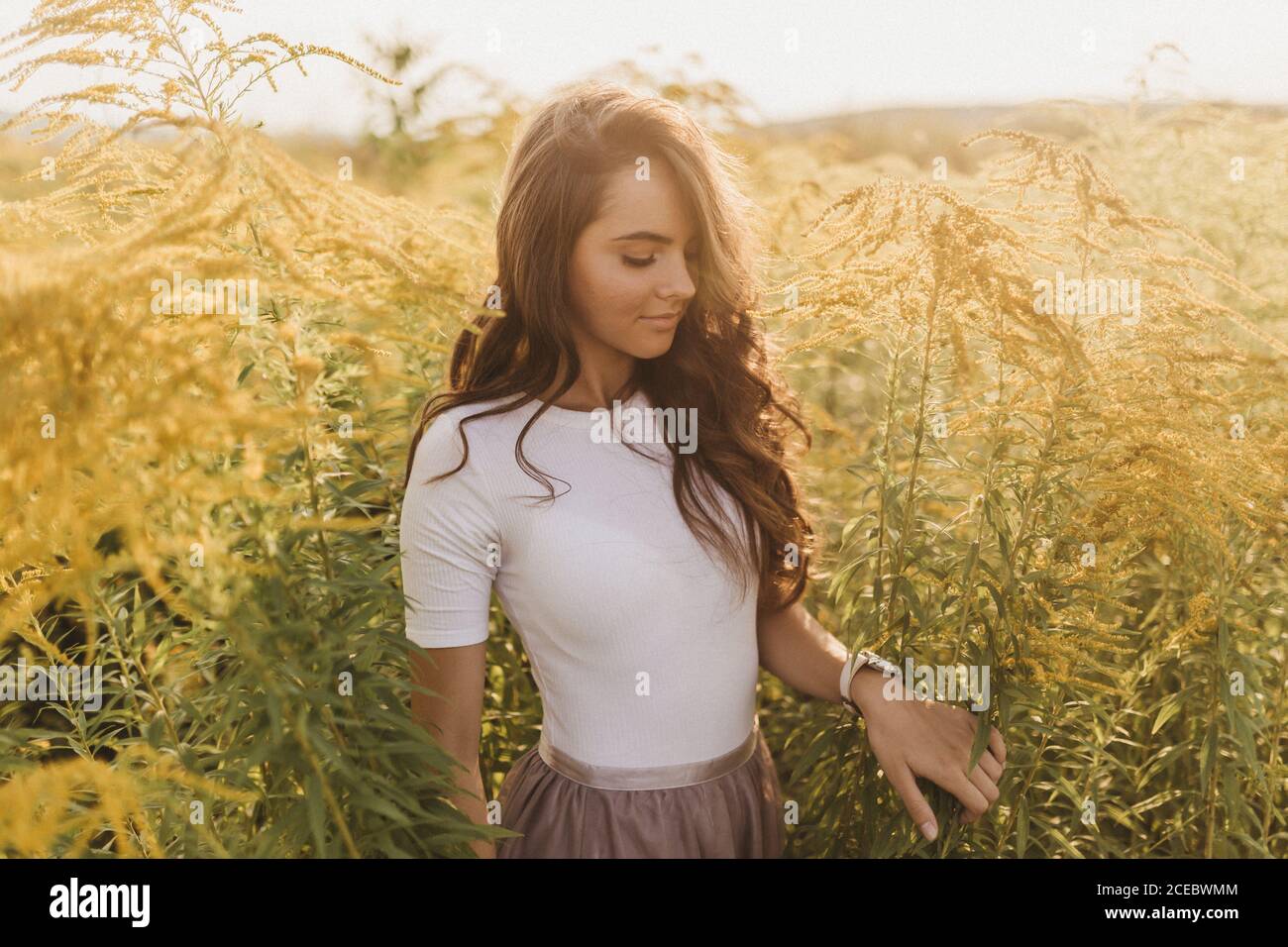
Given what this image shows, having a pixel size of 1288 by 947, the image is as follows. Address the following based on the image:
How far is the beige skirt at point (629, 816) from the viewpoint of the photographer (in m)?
1.70

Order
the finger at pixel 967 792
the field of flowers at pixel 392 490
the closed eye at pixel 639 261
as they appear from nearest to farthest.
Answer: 1. the field of flowers at pixel 392 490
2. the finger at pixel 967 792
3. the closed eye at pixel 639 261

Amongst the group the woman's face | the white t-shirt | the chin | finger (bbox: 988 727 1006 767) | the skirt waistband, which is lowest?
the skirt waistband

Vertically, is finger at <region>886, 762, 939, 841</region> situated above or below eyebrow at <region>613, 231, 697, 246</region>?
below

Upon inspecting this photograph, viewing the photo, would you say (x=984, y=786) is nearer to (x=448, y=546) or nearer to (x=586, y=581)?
(x=586, y=581)

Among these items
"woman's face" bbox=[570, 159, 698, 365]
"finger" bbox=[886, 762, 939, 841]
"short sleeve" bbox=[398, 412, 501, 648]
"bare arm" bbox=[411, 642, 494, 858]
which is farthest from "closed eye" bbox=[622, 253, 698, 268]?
"finger" bbox=[886, 762, 939, 841]

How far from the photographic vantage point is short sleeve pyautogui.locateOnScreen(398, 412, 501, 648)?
158 centimetres

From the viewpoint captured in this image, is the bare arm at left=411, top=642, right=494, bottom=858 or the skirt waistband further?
the skirt waistband

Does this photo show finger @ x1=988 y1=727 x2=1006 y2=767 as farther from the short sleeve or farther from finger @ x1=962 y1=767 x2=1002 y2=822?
the short sleeve

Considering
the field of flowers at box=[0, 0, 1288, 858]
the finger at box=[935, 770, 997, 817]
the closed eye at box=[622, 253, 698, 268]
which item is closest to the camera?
the field of flowers at box=[0, 0, 1288, 858]

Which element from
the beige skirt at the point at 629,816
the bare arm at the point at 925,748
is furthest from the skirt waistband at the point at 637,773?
the bare arm at the point at 925,748

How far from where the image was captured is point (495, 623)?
2332 millimetres

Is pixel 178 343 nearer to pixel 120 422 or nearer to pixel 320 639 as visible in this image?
pixel 120 422

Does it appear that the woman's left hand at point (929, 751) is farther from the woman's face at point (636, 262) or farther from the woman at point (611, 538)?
the woman's face at point (636, 262)

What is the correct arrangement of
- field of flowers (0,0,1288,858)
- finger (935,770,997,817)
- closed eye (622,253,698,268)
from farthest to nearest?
closed eye (622,253,698,268)
finger (935,770,997,817)
field of flowers (0,0,1288,858)
